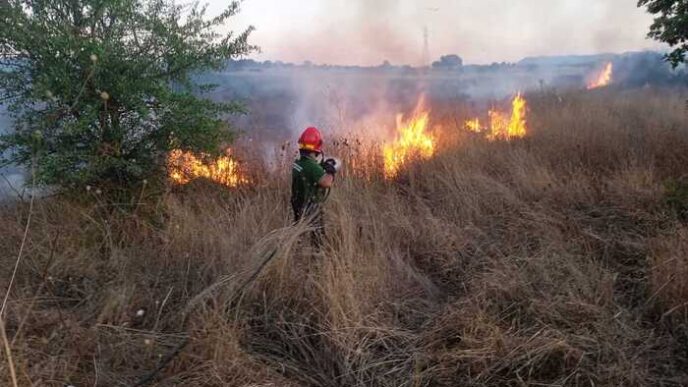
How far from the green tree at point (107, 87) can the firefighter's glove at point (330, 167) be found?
1.77 metres

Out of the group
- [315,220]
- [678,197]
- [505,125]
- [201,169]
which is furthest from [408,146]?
[315,220]

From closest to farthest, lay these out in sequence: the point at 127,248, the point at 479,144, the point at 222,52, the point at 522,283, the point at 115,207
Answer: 1. the point at 522,283
2. the point at 127,248
3. the point at 115,207
4. the point at 222,52
5. the point at 479,144

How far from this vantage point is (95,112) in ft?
14.9

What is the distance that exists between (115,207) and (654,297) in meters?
5.01

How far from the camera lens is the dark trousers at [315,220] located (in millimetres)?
3939

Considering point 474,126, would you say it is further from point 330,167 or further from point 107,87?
point 107,87

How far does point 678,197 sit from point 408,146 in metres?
4.50

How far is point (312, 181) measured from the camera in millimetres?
4016

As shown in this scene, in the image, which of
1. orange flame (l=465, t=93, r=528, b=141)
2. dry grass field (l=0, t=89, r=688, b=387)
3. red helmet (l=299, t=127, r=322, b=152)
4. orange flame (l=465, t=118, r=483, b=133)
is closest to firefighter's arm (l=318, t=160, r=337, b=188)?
red helmet (l=299, t=127, r=322, b=152)

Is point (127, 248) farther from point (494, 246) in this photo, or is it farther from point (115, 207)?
point (494, 246)

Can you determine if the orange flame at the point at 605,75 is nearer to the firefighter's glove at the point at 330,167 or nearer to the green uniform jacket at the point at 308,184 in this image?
the firefighter's glove at the point at 330,167

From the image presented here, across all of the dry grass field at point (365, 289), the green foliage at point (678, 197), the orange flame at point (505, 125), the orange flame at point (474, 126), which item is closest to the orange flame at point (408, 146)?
the orange flame at point (474, 126)

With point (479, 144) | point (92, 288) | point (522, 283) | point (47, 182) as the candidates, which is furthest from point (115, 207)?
point (479, 144)

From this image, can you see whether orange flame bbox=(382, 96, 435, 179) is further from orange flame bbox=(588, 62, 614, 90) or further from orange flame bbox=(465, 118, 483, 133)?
orange flame bbox=(588, 62, 614, 90)
